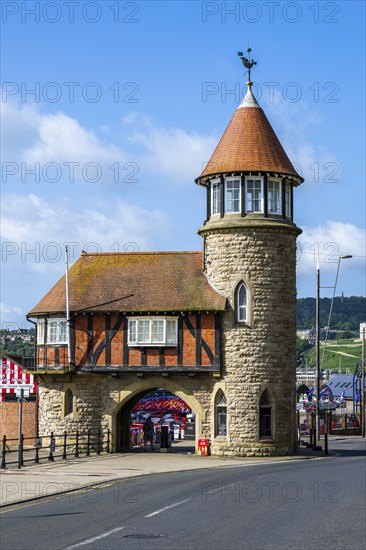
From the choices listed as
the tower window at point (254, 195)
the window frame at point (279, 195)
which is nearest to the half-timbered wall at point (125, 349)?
the tower window at point (254, 195)

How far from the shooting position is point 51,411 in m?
40.2

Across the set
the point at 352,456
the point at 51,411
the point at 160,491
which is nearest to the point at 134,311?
the point at 51,411

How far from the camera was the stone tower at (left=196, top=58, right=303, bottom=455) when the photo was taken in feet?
124

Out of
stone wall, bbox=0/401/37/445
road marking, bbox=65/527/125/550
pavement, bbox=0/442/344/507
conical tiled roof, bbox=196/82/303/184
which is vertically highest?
conical tiled roof, bbox=196/82/303/184

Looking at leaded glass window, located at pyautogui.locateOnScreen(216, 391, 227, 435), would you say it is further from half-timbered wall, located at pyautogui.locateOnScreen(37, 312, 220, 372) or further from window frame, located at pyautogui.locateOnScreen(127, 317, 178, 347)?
window frame, located at pyautogui.locateOnScreen(127, 317, 178, 347)

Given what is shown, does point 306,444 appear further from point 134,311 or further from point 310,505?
point 310,505

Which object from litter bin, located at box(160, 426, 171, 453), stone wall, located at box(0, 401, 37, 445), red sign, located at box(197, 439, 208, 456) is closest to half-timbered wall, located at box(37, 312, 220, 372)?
red sign, located at box(197, 439, 208, 456)

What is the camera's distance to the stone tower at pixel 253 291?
37875mm

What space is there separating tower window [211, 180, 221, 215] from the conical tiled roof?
19.2 inches

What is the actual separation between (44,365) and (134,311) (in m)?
4.37

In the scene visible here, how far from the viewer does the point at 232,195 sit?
1522 inches

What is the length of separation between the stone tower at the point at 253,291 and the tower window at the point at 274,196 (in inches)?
1.5

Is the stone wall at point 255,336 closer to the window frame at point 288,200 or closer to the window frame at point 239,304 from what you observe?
the window frame at point 239,304

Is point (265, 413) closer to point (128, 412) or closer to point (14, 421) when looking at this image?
point (128, 412)
